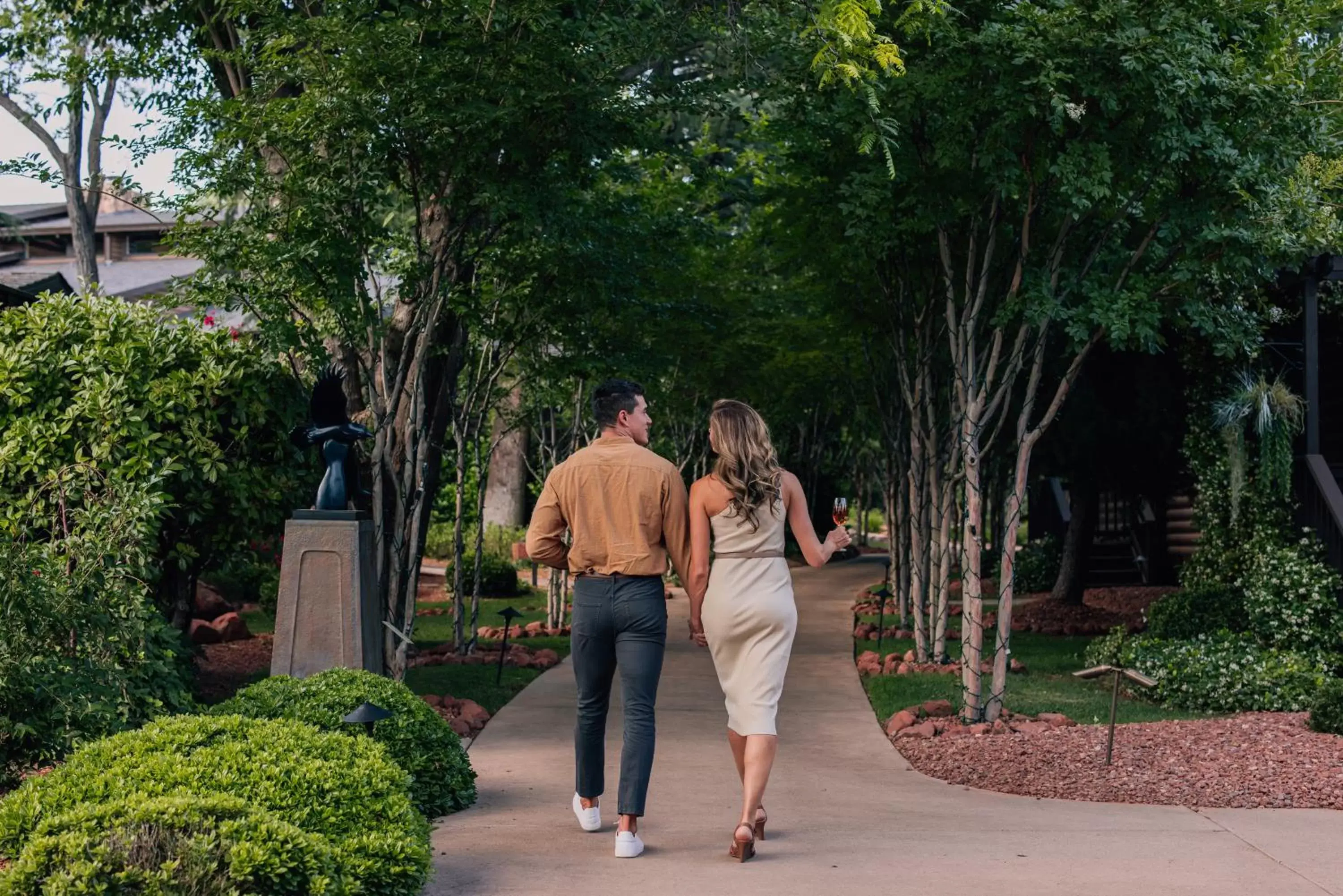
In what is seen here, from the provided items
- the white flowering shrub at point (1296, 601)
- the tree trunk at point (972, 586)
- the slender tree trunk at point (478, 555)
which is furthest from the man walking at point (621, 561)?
the slender tree trunk at point (478, 555)

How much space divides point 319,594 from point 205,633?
7.93 m

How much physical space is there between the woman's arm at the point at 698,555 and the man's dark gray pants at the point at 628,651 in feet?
0.46

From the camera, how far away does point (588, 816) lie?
248 inches

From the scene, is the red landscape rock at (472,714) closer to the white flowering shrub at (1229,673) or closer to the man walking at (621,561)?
the man walking at (621,561)

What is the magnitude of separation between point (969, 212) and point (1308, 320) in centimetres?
470

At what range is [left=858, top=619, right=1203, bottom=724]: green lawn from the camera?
34.6 ft

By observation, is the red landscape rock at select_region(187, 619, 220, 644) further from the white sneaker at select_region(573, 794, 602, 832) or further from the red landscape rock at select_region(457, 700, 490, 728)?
the white sneaker at select_region(573, 794, 602, 832)

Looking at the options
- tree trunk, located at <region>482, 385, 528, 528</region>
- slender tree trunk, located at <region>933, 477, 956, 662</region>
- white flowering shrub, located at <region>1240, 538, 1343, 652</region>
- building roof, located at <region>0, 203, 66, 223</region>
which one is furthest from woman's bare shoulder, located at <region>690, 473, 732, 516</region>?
building roof, located at <region>0, 203, 66, 223</region>

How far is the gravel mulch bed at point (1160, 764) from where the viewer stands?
24.1ft

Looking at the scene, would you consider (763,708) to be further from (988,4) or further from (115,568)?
(988,4)

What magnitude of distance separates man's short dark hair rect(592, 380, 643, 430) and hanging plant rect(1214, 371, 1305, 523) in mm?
8634

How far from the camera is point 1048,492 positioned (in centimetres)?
2600

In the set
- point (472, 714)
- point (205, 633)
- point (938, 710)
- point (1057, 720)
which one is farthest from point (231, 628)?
point (1057, 720)

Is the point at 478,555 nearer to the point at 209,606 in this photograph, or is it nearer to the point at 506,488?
the point at 209,606
